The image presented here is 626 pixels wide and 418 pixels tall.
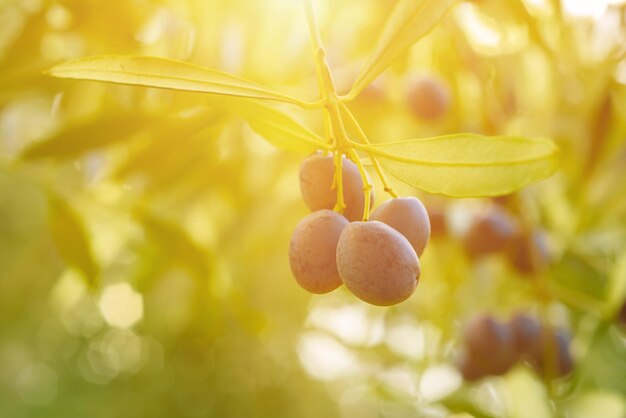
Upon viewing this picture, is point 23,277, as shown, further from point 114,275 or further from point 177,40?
point 177,40

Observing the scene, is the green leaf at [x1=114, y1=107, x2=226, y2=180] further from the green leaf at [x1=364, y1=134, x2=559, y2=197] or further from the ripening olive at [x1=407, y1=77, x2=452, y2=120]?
the green leaf at [x1=364, y1=134, x2=559, y2=197]

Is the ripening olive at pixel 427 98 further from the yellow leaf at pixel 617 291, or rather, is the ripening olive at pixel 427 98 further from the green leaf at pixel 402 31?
→ the green leaf at pixel 402 31

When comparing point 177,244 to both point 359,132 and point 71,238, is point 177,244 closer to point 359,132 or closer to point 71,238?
point 71,238

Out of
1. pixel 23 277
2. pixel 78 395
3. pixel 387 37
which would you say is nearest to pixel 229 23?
pixel 387 37

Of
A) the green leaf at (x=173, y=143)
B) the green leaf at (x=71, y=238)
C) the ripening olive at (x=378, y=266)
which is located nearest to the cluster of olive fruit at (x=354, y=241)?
the ripening olive at (x=378, y=266)

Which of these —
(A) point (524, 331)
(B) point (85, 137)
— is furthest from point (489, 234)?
(B) point (85, 137)

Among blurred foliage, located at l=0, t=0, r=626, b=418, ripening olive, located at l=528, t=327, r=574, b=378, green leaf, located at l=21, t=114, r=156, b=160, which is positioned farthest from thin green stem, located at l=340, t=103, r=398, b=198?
ripening olive, located at l=528, t=327, r=574, b=378
